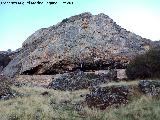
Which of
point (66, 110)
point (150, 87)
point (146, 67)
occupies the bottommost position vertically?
point (66, 110)

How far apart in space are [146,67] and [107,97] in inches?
274

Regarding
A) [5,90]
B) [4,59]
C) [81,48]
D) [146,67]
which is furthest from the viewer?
[4,59]

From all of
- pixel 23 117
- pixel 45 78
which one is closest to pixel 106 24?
pixel 45 78

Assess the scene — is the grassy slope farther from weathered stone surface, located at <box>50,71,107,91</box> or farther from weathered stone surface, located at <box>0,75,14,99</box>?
weathered stone surface, located at <box>50,71,107,91</box>

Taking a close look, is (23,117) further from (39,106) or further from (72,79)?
(72,79)

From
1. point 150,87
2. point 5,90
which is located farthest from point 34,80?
point 150,87

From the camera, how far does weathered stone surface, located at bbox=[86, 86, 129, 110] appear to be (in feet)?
68.2

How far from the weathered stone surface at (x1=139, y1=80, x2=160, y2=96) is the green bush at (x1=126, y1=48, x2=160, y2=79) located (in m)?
3.81

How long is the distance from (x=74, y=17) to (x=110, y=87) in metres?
19.5

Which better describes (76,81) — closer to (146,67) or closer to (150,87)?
(146,67)

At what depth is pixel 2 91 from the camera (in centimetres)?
2588

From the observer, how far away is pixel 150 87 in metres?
22.1

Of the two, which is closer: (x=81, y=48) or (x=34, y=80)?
(x=34, y=80)

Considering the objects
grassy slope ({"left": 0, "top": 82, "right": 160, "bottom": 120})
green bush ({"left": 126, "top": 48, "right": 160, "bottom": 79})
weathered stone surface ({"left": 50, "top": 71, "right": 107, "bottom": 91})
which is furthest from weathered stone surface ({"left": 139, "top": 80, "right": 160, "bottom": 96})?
weathered stone surface ({"left": 50, "top": 71, "right": 107, "bottom": 91})
